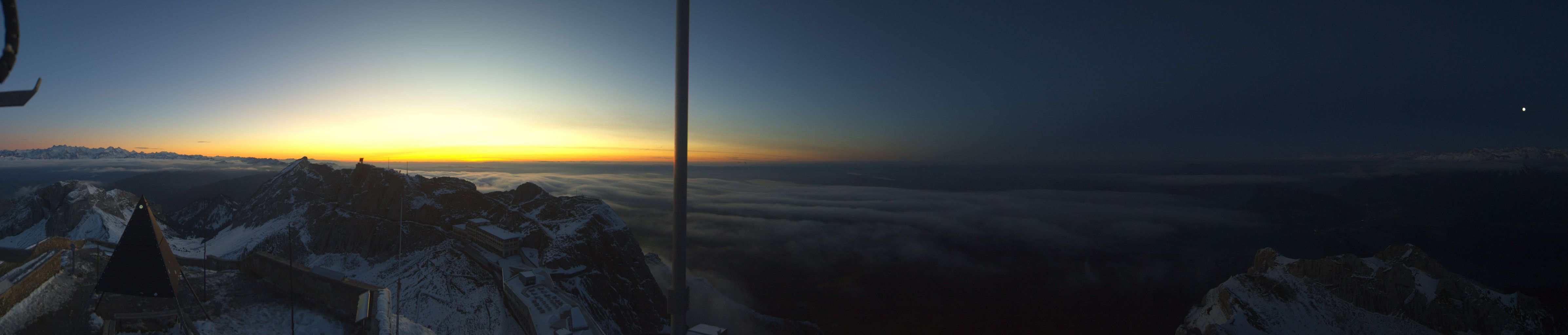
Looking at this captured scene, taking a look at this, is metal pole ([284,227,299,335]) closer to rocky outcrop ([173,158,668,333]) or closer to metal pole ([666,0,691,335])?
metal pole ([666,0,691,335])

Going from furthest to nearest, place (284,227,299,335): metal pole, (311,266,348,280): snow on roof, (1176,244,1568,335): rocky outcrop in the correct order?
(1176,244,1568,335): rocky outcrop, (311,266,348,280): snow on roof, (284,227,299,335): metal pole

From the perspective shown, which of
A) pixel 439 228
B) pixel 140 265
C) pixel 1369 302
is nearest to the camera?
pixel 140 265

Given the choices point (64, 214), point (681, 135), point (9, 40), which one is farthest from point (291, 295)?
point (64, 214)

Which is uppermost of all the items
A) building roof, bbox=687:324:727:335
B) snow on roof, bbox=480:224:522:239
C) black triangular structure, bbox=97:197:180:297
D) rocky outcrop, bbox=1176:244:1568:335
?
black triangular structure, bbox=97:197:180:297

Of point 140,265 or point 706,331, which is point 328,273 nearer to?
point 140,265

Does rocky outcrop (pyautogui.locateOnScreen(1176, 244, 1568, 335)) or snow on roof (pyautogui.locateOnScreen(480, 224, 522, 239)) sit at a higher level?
snow on roof (pyautogui.locateOnScreen(480, 224, 522, 239))

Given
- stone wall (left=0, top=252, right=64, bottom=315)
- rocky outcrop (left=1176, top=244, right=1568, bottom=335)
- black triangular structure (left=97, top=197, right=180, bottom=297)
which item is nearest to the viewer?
black triangular structure (left=97, top=197, right=180, bottom=297)

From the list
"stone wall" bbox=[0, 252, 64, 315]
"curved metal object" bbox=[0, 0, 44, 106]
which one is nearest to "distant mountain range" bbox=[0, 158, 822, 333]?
"stone wall" bbox=[0, 252, 64, 315]
